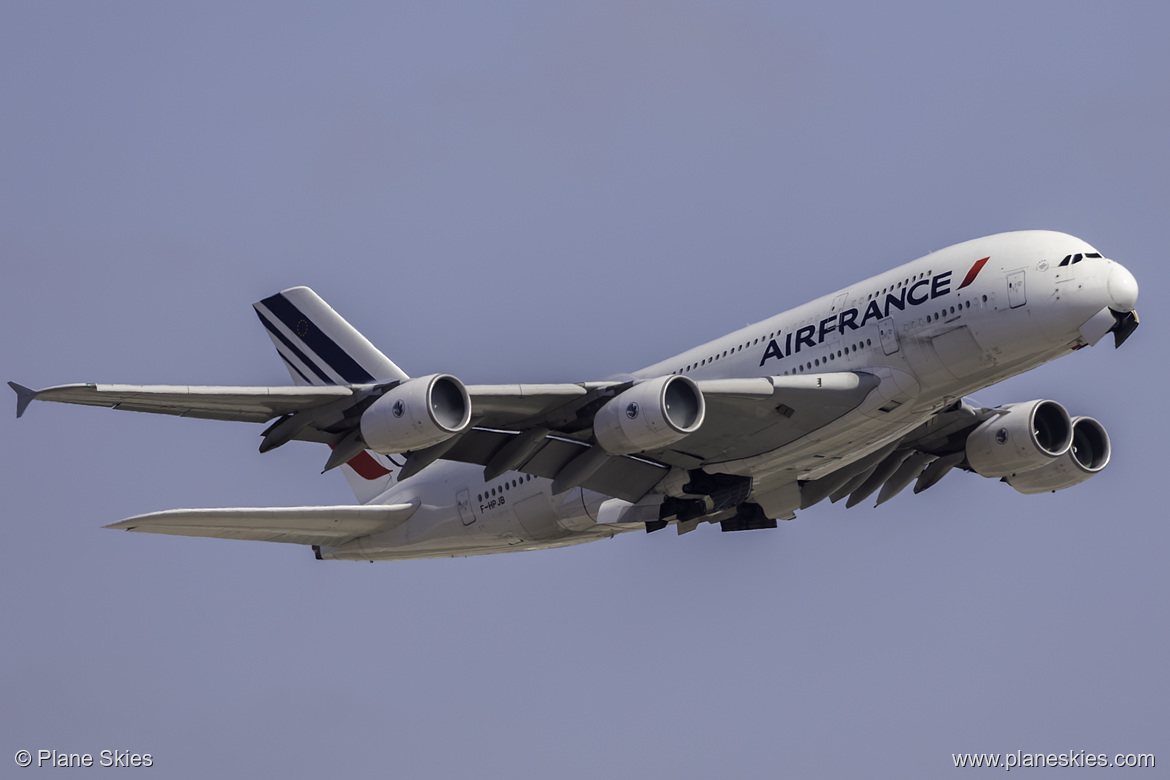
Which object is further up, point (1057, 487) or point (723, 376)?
point (723, 376)

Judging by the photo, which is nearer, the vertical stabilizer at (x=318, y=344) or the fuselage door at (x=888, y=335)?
the fuselage door at (x=888, y=335)

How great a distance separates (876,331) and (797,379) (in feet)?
7.43

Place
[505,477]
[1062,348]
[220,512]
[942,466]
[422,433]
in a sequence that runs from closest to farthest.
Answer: [422,433], [1062,348], [220,512], [505,477], [942,466]

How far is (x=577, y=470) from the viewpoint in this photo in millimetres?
35625

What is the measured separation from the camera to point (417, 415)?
3111 centimetres

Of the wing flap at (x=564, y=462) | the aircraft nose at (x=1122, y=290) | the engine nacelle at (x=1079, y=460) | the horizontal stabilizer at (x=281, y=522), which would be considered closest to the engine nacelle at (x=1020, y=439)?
the engine nacelle at (x=1079, y=460)

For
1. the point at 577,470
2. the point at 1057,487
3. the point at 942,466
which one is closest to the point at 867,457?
the point at 942,466

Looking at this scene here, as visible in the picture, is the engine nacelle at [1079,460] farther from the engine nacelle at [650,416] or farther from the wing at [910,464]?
the engine nacelle at [650,416]

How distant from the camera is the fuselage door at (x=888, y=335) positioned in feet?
115

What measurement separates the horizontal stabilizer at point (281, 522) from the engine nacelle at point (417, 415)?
21.4 feet

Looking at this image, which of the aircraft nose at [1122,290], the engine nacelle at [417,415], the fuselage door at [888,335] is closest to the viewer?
the engine nacelle at [417,415]

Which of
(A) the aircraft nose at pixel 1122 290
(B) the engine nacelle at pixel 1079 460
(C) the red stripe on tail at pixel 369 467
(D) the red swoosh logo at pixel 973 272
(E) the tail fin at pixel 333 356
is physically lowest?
(B) the engine nacelle at pixel 1079 460

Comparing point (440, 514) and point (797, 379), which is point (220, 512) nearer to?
point (440, 514)

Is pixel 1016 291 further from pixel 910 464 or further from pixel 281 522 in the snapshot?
pixel 281 522
